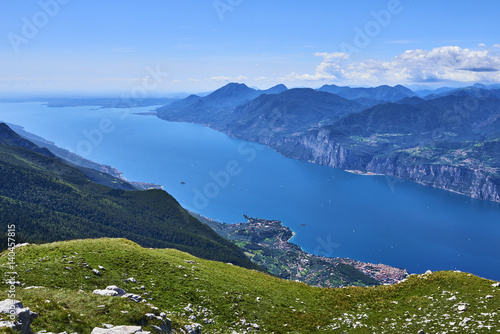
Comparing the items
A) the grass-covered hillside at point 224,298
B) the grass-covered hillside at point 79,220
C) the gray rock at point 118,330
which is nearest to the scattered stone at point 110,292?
the grass-covered hillside at point 224,298

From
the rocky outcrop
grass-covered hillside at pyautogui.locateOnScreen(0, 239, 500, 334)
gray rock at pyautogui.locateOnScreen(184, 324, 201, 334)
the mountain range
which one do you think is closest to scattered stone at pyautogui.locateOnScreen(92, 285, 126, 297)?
grass-covered hillside at pyautogui.locateOnScreen(0, 239, 500, 334)

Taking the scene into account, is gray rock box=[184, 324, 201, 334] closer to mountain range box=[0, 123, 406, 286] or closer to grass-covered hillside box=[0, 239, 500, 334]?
grass-covered hillside box=[0, 239, 500, 334]

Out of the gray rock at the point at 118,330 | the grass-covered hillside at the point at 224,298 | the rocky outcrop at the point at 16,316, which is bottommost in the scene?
the grass-covered hillside at the point at 224,298

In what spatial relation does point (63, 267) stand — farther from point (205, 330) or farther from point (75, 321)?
point (205, 330)

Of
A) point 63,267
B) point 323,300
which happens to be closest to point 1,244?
point 63,267

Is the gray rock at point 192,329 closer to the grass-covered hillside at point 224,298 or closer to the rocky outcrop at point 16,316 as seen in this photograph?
the grass-covered hillside at point 224,298

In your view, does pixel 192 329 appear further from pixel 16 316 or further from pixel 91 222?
pixel 91 222
